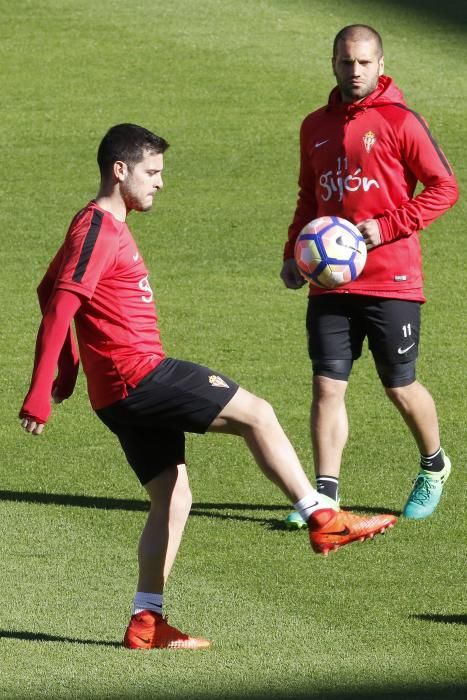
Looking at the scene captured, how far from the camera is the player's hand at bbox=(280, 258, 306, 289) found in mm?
7969

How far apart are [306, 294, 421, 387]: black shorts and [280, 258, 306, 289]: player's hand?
0.54 feet

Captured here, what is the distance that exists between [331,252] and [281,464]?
5.73 feet

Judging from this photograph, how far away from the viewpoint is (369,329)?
7836mm

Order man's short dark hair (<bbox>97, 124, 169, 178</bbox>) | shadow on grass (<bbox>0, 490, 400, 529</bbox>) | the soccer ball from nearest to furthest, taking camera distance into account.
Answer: man's short dark hair (<bbox>97, 124, 169, 178</bbox>)
the soccer ball
shadow on grass (<bbox>0, 490, 400, 529</bbox>)

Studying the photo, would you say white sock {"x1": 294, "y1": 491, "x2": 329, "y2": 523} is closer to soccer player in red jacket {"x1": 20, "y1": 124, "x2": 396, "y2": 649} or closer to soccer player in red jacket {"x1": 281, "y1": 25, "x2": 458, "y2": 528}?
soccer player in red jacket {"x1": 20, "y1": 124, "x2": 396, "y2": 649}

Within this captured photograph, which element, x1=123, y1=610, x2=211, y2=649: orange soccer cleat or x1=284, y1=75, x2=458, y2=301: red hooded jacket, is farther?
x1=284, y1=75, x2=458, y2=301: red hooded jacket

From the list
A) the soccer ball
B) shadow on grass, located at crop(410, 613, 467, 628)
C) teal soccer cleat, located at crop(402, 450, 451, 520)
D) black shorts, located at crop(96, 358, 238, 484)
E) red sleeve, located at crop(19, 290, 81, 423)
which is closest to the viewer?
red sleeve, located at crop(19, 290, 81, 423)

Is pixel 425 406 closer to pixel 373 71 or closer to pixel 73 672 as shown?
pixel 373 71

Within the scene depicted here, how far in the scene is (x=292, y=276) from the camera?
800cm

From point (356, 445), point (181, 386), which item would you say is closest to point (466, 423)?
point (356, 445)

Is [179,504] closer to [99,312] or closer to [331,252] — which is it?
[99,312]

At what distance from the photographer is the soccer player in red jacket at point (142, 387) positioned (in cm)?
582

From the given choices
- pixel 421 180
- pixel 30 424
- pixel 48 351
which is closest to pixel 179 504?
pixel 30 424

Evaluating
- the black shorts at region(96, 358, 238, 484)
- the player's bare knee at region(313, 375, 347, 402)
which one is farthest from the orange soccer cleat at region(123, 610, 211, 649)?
the player's bare knee at region(313, 375, 347, 402)
